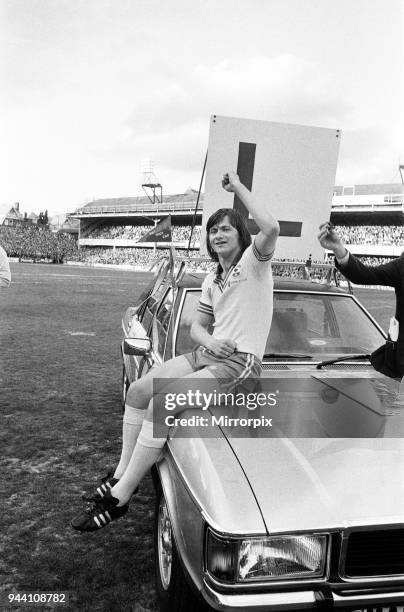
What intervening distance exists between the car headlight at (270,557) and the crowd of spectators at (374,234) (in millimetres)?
62788

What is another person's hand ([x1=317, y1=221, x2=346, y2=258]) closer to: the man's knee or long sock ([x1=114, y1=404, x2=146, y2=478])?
the man's knee

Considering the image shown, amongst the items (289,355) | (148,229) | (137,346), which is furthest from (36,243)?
(289,355)

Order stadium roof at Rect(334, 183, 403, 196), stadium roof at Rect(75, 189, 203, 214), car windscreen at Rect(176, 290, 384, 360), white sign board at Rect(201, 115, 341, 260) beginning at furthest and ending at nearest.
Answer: stadium roof at Rect(75, 189, 203, 214) → stadium roof at Rect(334, 183, 403, 196) → white sign board at Rect(201, 115, 341, 260) → car windscreen at Rect(176, 290, 384, 360)

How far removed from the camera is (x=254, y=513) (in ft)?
5.92

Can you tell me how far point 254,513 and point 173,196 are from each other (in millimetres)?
97350

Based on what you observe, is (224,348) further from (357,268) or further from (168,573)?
(168,573)

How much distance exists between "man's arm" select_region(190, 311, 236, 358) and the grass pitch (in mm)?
1187

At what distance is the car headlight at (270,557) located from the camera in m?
1.77

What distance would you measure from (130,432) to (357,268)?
1.40 m

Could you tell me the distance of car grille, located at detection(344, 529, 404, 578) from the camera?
1.80 metres

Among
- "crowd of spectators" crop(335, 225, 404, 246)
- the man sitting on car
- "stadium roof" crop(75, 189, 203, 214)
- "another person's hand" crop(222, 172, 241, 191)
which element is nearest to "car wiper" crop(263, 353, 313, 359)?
the man sitting on car

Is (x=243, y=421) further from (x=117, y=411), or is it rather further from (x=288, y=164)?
(x=117, y=411)

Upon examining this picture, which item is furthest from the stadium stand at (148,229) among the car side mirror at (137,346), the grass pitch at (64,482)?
the car side mirror at (137,346)

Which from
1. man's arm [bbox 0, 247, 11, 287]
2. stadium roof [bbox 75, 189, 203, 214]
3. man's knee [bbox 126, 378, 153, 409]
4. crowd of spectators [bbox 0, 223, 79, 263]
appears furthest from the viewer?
stadium roof [bbox 75, 189, 203, 214]
